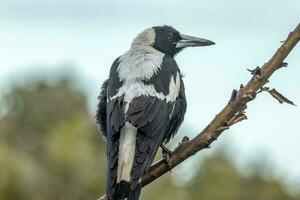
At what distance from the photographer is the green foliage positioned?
1448 centimetres

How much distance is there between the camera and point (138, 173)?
511 centimetres

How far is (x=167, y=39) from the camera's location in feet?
20.9

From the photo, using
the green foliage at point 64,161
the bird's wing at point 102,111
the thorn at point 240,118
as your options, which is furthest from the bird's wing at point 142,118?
the green foliage at point 64,161

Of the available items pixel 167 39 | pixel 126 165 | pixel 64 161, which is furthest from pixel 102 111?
pixel 64 161

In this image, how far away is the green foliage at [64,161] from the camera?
47.5 feet

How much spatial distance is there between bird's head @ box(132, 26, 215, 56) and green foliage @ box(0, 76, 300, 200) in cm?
738

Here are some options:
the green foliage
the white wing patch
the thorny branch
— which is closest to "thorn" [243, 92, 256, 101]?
the thorny branch

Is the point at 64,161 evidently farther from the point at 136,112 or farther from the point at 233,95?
the point at 233,95

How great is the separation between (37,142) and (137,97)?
16787 millimetres

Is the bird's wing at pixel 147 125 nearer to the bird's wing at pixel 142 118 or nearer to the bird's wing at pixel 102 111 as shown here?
the bird's wing at pixel 142 118

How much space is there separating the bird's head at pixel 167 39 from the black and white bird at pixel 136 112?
9.8 inches

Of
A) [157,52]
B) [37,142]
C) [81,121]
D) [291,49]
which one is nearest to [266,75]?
[291,49]

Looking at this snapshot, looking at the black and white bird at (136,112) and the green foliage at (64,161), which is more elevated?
the black and white bird at (136,112)

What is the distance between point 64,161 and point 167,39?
929 centimetres
